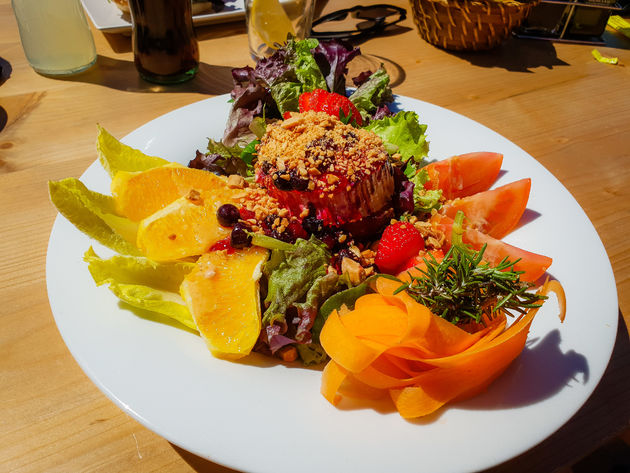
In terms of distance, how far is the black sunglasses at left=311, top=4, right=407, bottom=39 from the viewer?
3525 millimetres

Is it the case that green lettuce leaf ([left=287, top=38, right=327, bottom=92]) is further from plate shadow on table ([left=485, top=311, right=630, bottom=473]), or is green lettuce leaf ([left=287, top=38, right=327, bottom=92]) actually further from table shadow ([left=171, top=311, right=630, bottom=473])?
plate shadow on table ([left=485, top=311, right=630, bottom=473])

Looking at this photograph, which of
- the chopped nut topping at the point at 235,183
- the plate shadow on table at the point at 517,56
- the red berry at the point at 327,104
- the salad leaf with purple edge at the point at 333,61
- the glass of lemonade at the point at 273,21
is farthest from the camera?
the plate shadow on table at the point at 517,56

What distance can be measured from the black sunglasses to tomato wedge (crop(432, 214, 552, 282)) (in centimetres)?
232

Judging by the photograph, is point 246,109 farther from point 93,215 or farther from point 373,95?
point 93,215

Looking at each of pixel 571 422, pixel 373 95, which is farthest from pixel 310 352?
pixel 373 95

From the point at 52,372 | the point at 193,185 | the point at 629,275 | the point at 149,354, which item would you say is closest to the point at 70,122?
the point at 193,185

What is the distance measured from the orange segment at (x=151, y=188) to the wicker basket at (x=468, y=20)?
91.9 inches

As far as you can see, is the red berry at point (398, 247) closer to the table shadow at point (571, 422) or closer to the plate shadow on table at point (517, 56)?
the table shadow at point (571, 422)

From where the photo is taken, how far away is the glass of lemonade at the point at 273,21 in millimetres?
2922

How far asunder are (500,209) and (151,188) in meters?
1.30

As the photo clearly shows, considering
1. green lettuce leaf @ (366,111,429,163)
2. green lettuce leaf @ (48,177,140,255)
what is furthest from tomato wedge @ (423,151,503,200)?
green lettuce leaf @ (48,177,140,255)

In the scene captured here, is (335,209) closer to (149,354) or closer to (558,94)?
(149,354)

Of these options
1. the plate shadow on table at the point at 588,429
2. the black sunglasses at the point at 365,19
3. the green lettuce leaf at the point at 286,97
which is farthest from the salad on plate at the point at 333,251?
the black sunglasses at the point at 365,19

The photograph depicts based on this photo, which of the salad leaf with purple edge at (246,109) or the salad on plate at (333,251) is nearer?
the salad on plate at (333,251)
